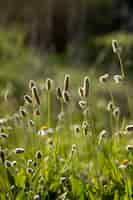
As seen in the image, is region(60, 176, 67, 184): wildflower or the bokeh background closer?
region(60, 176, 67, 184): wildflower

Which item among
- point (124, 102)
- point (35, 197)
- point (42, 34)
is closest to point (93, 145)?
point (35, 197)

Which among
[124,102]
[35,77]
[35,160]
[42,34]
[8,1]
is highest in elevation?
[8,1]

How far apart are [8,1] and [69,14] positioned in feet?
3.19

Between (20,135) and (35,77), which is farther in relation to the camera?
(35,77)

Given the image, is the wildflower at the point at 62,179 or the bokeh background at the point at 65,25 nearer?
the wildflower at the point at 62,179

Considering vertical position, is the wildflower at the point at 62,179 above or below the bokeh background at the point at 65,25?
below

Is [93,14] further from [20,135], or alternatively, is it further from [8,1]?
[20,135]

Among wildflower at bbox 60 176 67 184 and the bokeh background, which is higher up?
the bokeh background

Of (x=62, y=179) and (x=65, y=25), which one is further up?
(x=65, y=25)

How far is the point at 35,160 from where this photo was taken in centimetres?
176

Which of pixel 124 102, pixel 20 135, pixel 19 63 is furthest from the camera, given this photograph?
pixel 19 63

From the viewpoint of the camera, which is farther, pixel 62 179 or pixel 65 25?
pixel 65 25

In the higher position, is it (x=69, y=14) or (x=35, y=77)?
(x=69, y=14)

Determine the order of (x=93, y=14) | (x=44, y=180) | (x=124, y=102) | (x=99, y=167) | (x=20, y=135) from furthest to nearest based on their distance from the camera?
(x=93, y=14), (x=124, y=102), (x=20, y=135), (x=99, y=167), (x=44, y=180)
